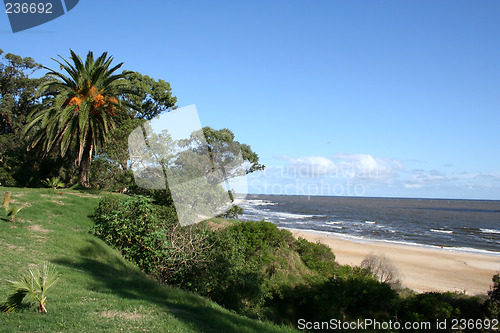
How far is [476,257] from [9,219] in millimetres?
32011

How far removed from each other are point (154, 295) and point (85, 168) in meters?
17.2

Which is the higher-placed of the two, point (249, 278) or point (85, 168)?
point (85, 168)

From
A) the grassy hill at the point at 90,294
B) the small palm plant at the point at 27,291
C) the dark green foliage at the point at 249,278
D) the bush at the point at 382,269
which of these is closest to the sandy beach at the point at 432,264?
the bush at the point at 382,269

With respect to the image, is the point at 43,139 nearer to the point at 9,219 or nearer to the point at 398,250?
the point at 9,219

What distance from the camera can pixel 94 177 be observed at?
69.3 ft

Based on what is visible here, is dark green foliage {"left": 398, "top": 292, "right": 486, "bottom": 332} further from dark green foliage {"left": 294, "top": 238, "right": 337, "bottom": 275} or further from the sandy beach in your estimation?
the sandy beach

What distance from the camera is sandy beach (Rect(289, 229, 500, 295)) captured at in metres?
19.5

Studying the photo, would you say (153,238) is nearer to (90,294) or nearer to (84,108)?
(90,294)

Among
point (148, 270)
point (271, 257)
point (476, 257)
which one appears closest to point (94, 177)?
point (148, 270)

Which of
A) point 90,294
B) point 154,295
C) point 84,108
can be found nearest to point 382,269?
point 154,295

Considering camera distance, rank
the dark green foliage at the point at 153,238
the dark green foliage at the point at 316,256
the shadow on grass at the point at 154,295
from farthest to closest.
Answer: the dark green foliage at the point at 316,256, the dark green foliage at the point at 153,238, the shadow on grass at the point at 154,295

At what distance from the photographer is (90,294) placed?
22.6ft

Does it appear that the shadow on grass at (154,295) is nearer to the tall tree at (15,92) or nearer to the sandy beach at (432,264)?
the sandy beach at (432,264)

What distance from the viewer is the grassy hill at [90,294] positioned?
540 centimetres
